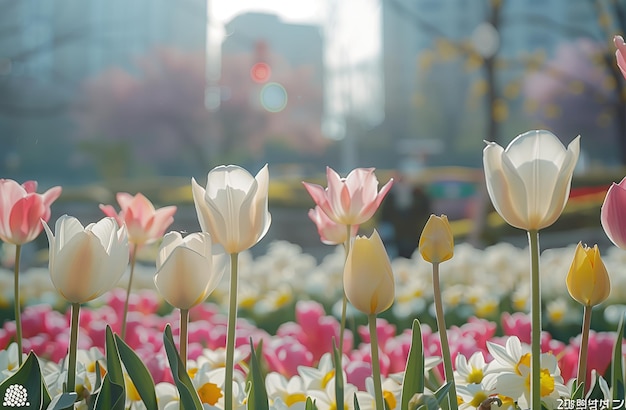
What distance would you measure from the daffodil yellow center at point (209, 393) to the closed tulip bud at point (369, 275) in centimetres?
21

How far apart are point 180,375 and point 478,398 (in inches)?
10.8

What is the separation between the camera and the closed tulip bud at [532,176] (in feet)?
1.74

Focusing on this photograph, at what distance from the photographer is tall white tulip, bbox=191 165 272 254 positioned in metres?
0.58

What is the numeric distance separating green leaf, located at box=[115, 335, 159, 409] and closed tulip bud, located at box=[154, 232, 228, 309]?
59 mm

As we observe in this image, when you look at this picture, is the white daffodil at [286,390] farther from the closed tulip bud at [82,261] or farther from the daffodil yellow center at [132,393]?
the closed tulip bud at [82,261]

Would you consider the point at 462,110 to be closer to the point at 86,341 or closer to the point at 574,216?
the point at 574,216

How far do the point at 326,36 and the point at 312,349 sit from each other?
35.7 feet

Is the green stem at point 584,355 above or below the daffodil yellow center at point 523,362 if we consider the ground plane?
above

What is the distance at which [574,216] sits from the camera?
8.33 m

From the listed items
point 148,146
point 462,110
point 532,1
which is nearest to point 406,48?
point 462,110

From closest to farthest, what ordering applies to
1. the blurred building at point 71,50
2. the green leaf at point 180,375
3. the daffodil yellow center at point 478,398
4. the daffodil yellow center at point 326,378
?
the green leaf at point 180,375
the daffodil yellow center at point 478,398
the daffodil yellow center at point 326,378
the blurred building at point 71,50

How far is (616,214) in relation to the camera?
1.85 feet

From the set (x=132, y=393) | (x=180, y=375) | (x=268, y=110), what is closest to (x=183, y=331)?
(x=180, y=375)

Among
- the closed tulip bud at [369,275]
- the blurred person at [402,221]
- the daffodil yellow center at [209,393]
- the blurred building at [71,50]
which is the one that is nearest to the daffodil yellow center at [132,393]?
the daffodil yellow center at [209,393]
